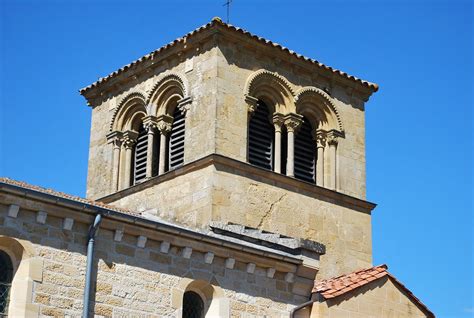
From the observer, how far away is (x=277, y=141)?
23.6 metres

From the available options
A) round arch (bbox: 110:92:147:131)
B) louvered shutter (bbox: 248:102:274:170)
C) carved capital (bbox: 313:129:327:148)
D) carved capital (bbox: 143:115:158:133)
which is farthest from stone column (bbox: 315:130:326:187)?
round arch (bbox: 110:92:147:131)

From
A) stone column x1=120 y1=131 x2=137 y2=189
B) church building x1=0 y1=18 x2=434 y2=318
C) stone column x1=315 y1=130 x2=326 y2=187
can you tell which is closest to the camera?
church building x1=0 y1=18 x2=434 y2=318

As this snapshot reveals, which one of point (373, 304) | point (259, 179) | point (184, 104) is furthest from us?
point (184, 104)

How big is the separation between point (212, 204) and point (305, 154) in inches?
151

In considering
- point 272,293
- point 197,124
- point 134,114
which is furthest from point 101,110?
point 272,293

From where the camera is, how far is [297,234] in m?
22.8

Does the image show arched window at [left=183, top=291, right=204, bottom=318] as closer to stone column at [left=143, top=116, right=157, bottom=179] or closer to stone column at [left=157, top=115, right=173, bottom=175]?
stone column at [left=157, top=115, right=173, bottom=175]

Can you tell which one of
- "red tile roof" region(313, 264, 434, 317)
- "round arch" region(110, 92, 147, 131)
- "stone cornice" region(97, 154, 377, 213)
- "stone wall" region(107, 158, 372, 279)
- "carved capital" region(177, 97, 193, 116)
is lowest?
"red tile roof" region(313, 264, 434, 317)

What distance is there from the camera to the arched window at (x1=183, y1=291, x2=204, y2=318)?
56.8 ft

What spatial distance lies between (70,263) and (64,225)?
595 mm

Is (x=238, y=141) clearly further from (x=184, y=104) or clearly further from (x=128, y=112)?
(x=128, y=112)

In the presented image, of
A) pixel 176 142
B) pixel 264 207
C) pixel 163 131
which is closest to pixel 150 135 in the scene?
pixel 163 131

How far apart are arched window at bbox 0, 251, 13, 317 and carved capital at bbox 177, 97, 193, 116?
8.90 m

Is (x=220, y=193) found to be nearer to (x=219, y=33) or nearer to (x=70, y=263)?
(x=219, y=33)
